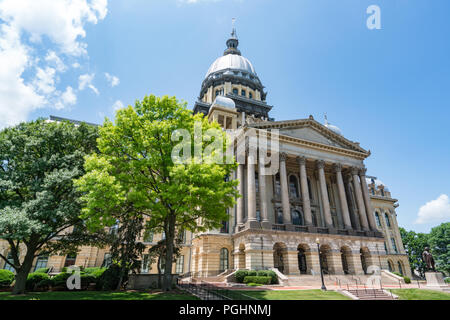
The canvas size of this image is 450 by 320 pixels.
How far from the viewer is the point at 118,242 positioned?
19703mm

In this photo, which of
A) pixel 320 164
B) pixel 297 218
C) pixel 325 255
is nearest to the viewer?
pixel 325 255

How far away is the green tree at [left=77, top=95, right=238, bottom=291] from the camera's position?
1537cm

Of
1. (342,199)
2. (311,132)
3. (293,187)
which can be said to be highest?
(311,132)

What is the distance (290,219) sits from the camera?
31.1m

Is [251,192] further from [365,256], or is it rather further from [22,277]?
[22,277]

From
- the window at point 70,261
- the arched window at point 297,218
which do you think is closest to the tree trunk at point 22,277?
the window at point 70,261

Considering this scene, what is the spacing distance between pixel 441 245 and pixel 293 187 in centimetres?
5628

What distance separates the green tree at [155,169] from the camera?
15.4 meters

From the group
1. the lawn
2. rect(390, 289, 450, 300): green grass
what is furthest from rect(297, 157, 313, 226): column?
the lawn

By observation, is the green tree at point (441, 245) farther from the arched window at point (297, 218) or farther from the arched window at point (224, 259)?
the arched window at point (224, 259)

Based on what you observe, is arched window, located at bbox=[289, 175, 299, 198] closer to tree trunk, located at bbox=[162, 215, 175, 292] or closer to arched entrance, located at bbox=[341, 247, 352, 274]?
arched entrance, located at bbox=[341, 247, 352, 274]

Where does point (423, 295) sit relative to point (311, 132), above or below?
below

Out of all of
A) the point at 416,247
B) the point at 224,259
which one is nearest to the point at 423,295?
the point at 224,259

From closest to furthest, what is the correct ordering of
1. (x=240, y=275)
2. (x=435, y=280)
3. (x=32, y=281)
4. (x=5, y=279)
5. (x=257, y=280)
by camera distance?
(x=32, y=281), (x=5, y=279), (x=435, y=280), (x=257, y=280), (x=240, y=275)
